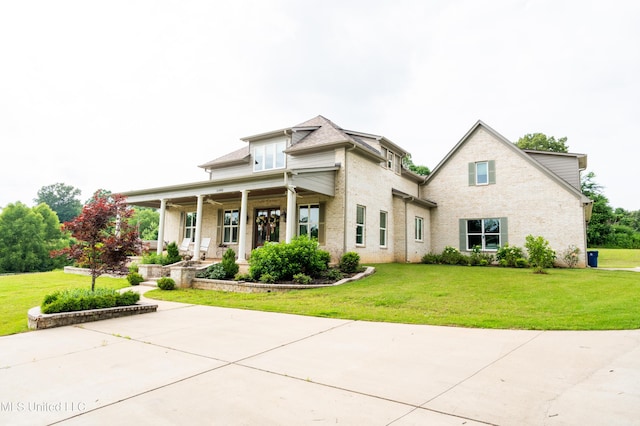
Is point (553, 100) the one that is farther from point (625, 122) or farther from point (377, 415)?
point (377, 415)

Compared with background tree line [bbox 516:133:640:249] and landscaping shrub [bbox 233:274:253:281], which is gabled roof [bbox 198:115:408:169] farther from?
background tree line [bbox 516:133:640:249]

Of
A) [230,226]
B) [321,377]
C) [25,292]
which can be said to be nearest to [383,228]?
[230,226]

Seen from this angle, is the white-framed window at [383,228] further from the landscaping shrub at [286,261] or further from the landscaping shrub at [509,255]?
the landscaping shrub at [286,261]

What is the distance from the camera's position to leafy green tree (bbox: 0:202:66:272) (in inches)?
1825

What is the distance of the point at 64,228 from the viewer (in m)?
8.27

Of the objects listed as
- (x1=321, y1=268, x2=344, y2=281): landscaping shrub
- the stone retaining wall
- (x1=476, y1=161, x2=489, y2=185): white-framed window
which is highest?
(x1=476, y1=161, x2=489, y2=185): white-framed window

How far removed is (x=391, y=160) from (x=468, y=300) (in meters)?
11.8

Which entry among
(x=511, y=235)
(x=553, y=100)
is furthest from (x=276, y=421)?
(x=553, y=100)

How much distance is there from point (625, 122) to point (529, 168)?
25.2 feet

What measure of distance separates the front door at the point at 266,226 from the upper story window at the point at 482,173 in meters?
11.4

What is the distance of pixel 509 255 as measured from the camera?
1808 cm

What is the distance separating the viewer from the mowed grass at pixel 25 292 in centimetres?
722

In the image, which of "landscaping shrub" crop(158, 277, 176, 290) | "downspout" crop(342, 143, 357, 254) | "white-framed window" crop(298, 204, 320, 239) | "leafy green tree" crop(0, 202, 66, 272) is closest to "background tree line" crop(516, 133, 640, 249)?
"downspout" crop(342, 143, 357, 254)

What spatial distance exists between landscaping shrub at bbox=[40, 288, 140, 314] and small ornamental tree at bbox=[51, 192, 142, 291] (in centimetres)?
61
